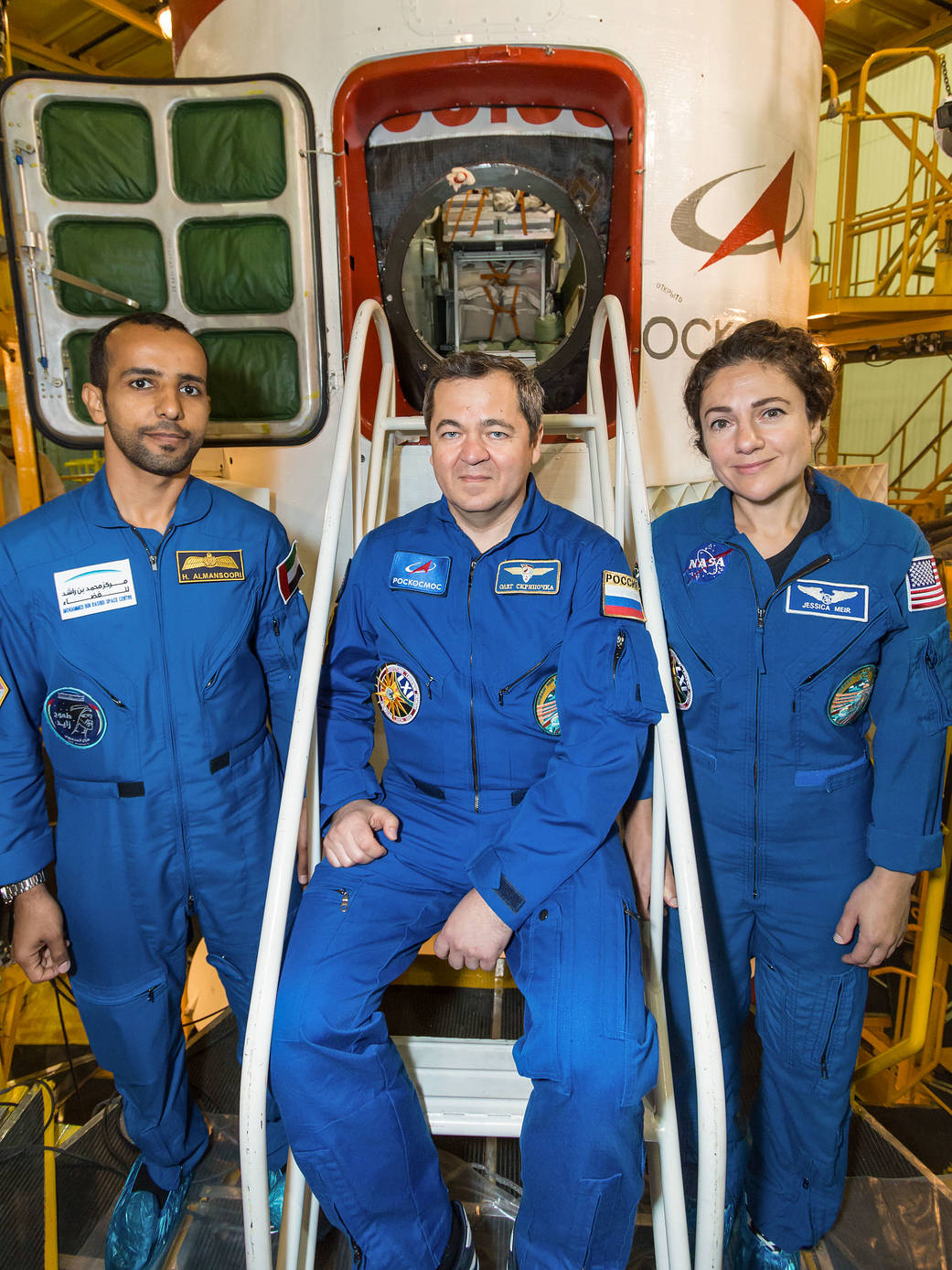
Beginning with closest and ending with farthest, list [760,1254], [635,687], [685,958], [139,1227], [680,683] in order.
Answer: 1. [685,958]
2. [635,687]
3. [680,683]
4. [760,1254]
5. [139,1227]


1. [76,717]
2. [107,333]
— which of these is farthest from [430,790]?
[107,333]

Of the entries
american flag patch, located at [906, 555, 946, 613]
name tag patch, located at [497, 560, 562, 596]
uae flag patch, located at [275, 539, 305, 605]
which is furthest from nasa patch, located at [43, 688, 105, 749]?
american flag patch, located at [906, 555, 946, 613]

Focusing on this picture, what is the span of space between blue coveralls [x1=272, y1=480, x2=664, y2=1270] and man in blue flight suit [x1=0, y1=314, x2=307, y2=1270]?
303 millimetres

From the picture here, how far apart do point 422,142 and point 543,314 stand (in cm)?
116

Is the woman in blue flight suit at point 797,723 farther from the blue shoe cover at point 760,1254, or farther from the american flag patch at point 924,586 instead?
the blue shoe cover at point 760,1254

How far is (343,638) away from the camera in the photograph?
171 cm

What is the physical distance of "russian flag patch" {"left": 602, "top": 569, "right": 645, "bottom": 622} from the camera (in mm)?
1530

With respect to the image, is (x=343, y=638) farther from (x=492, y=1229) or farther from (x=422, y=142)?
(x=422, y=142)

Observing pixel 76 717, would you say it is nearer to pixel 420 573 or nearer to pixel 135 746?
pixel 135 746

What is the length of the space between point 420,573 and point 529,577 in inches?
9.4

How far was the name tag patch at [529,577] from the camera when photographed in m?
1.57

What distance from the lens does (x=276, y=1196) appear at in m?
1.91

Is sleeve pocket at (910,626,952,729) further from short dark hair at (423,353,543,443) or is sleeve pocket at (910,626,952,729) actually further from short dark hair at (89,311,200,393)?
short dark hair at (89,311,200,393)

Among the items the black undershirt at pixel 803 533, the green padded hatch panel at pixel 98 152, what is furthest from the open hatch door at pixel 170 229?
the black undershirt at pixel 803 533
